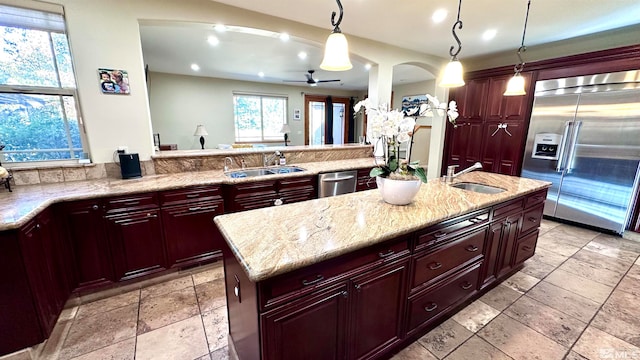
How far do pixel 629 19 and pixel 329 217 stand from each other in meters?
4.31

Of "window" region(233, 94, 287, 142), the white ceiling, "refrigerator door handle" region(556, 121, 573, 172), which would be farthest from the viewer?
"window" region(233, 94, 287, 142)

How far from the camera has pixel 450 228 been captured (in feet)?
5.21

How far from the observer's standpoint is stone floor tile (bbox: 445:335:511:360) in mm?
1579

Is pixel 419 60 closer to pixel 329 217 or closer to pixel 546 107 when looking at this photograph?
pixel 546 107

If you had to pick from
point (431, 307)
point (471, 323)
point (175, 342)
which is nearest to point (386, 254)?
point (431, 307)

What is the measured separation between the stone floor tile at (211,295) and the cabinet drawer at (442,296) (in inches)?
57.1

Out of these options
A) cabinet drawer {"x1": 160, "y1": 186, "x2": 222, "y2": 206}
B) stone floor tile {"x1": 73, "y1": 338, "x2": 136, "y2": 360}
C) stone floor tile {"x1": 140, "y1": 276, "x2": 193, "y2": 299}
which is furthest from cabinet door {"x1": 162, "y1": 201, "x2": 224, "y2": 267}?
stone floor tile {"x1": 73, "y1": 338, "x2": 136, "y2": 360}

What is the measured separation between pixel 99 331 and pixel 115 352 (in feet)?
0.99

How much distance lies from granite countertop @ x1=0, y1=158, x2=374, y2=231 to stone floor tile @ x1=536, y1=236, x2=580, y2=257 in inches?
119

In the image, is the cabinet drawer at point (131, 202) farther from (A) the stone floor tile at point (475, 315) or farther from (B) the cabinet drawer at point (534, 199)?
(B) the cabinet drawer at point (534, 199)

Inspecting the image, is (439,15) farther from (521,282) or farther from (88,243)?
(88,243)

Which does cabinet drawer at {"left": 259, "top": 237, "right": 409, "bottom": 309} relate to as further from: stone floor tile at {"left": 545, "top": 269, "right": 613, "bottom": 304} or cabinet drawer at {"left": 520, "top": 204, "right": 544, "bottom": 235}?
stone floor tile at {"left": 545, "top": 269, "right": 613, "bottom": 304}

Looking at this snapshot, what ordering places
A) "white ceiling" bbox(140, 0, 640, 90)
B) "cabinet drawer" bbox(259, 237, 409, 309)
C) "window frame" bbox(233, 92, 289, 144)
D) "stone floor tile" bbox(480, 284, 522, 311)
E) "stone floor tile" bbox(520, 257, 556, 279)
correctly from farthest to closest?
"window frame" bbox(233, 92, 289, 144) → "white ceiling" bbox(140, 0, 640, 90) → "stone floor tile" bbox(520, 257, 556, 279) → "stone floor tile" bbox(480, 284, 522, 311) → "cabinet drawer" bbox(259, 237, 409, 309)

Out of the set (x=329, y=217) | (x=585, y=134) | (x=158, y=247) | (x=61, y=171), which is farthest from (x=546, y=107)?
(x=61, y=171)
